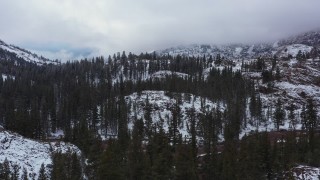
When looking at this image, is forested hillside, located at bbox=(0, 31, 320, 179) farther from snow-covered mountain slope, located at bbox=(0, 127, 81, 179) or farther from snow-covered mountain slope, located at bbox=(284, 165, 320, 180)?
snow-covered mountain slope, located at bbox=(0, 127, 81, 179)

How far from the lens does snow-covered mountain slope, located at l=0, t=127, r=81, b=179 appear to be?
77438 millimetres

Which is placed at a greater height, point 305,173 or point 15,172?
point 15,172

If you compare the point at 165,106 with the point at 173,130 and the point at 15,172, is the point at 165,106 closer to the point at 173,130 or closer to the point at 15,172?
the point at 173,130

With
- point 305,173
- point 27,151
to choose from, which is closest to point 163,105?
point 27,151

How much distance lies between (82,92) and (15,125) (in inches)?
2757

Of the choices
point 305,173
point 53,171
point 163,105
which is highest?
point 53,171

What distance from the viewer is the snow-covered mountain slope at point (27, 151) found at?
77438 millimetres

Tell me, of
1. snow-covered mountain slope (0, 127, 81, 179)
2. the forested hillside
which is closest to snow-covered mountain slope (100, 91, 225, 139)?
the forested hillside

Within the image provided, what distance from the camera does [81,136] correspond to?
108 m

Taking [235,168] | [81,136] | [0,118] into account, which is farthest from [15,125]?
[235,168]

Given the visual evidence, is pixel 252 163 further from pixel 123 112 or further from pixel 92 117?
pixel 92 117

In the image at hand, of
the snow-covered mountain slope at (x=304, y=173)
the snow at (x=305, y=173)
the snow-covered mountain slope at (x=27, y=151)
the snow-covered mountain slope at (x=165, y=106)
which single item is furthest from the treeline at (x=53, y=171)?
the snow-covered mountain slope at (x=165, y=106)

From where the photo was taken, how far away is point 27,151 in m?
84.0

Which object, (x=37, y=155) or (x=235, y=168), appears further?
(x=37, y=155)
